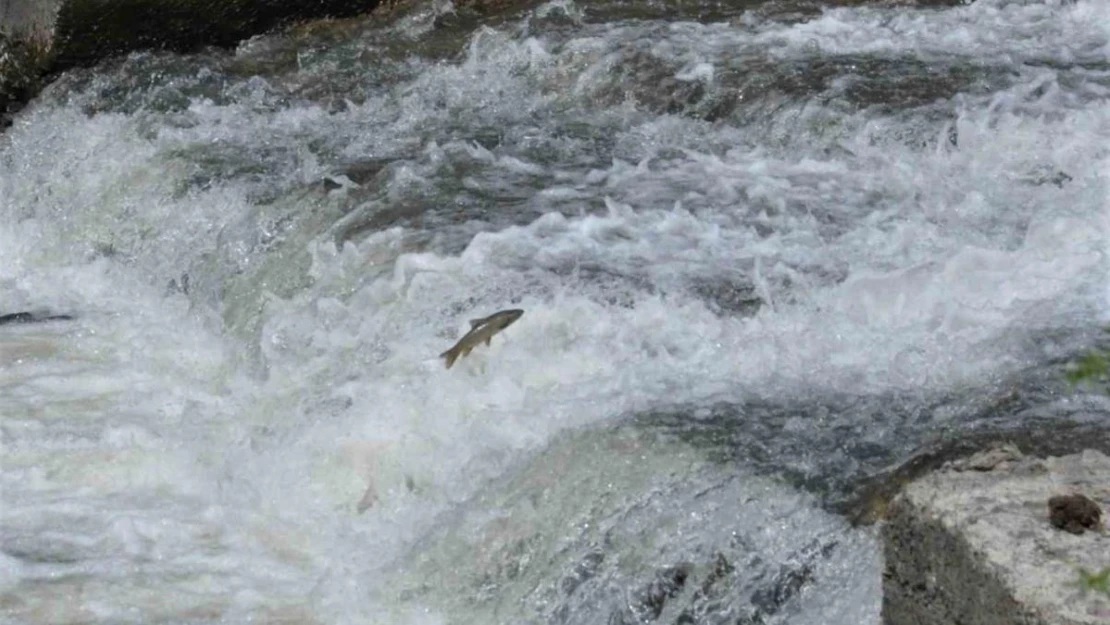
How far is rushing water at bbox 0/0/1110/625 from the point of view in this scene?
3.52 m

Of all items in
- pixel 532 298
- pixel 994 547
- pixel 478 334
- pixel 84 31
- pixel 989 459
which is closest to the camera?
pixel 994 547

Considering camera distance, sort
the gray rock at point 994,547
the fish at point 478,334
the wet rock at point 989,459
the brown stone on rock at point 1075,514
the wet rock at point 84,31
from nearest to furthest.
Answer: the gray rock at point 994,547
the brown stone on rock at point 1075,514
the wet rock at point 989,459
the fish at point 478,334
the wet rock at point 84,31

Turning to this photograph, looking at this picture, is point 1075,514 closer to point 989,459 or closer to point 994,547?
point 994,547

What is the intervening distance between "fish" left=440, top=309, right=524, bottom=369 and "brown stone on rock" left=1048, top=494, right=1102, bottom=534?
5.54ft

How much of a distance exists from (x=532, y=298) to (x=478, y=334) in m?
0.32

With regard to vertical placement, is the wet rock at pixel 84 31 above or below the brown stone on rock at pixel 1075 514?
below

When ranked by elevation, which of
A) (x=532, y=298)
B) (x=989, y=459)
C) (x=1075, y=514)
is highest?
(x=1075, y=514)

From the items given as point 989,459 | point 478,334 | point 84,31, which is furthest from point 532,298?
point 84,31

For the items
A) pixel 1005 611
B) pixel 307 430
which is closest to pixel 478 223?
pixel 307 430

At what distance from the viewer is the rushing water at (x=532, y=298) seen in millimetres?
3520

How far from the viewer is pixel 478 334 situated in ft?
13.7

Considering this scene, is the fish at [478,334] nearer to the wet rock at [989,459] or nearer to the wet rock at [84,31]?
the wet rock at [989,459]

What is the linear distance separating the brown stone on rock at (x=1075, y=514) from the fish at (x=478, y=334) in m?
1.69

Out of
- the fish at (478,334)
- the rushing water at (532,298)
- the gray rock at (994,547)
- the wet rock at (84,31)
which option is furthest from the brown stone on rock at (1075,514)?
the wet rock at (84,31)
